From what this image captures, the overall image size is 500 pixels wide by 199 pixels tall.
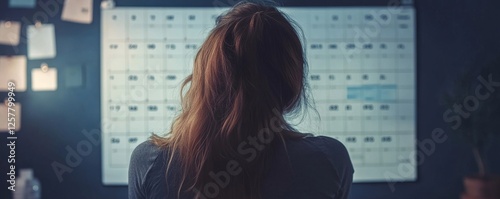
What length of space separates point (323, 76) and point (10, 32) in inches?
27.7

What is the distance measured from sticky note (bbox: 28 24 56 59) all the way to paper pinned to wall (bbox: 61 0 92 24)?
0.04 meters

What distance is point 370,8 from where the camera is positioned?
1.24 meters

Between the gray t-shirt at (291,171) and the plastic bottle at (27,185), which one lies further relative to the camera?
the plastic bottle at (27,185)

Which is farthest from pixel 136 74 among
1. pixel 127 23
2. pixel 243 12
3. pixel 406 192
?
pixel 406 192

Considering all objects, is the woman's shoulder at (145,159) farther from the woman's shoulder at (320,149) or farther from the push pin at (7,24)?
the push pin at (7,24)

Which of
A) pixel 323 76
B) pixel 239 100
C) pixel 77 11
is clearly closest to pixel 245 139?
pixel 239 100

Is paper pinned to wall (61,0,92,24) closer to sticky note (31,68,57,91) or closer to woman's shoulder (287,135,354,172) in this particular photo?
sticky note (31,68,57,91)

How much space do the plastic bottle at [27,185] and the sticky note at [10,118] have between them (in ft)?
0.33

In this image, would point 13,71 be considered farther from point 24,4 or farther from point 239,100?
point 239,100

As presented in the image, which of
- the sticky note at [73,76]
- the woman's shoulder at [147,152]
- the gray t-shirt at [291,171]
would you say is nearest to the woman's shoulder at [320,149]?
the gray t-shirt at [291,171]

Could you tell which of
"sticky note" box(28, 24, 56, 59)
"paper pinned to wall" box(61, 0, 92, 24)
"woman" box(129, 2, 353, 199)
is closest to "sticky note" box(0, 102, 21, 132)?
"sticky note" box(28, 24, 56, 59)

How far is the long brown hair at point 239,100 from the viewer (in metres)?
0.71

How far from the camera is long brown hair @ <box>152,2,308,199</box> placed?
71 cm

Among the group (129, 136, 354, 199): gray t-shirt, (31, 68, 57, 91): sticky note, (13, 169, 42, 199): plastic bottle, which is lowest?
(13, 169, 42, 199): plastic bottle
